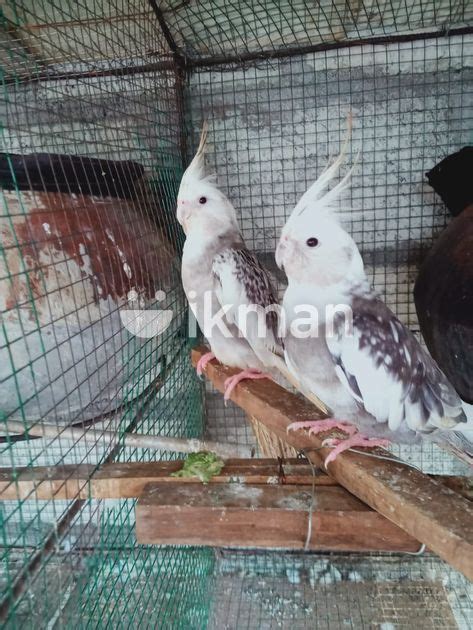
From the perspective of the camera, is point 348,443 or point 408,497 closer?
point 408,497

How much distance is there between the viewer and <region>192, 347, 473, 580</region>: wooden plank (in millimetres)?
815

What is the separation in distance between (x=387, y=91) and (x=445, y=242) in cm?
91

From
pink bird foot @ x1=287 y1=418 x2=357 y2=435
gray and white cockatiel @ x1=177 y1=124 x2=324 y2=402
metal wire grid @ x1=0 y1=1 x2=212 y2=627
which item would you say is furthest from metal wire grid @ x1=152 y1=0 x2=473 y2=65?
pink bird foot @ x1=287 y1=418 x2=357 y2=435

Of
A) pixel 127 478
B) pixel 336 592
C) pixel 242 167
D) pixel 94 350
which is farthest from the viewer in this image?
pixel 242 167

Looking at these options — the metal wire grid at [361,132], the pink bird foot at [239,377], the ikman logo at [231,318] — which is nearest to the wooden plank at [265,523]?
the ikman logo at [231,318]

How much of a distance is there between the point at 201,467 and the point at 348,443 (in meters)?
0.42

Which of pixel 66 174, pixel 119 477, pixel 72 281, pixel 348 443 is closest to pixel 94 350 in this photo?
pixel 72 281

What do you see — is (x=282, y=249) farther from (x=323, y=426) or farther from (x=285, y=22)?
(x=285, y=22)

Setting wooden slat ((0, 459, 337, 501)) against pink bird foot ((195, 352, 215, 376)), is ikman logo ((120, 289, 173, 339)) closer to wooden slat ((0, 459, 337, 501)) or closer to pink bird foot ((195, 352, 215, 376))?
pink bird foot ((195, 352, 215, 376))

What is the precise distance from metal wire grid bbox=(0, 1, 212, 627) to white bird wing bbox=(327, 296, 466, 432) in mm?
745

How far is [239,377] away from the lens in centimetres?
171

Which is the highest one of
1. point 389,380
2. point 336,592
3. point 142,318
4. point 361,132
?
point 361,132

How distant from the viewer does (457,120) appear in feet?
6.92

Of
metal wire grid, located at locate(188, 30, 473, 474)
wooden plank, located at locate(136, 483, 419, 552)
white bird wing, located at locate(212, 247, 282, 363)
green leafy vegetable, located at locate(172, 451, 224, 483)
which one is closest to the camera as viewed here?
wooden plank, located at locate(136, 483, 419, 552)
